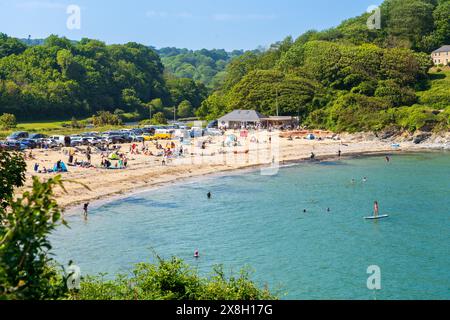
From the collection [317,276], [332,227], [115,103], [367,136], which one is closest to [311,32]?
[115,103]

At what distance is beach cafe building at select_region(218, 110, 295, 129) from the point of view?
9231cm

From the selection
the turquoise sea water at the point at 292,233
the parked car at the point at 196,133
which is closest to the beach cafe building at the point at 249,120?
the parked car at the point at 196,133

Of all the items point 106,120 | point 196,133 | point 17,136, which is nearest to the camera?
point 17,136

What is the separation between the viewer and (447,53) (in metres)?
107

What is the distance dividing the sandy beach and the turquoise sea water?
2930mm

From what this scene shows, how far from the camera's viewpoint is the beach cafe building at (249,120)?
92312 mm

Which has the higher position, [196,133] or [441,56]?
[441,56]

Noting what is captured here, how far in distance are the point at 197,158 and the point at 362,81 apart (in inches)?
1712

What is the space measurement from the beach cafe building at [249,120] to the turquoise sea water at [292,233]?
3789cm

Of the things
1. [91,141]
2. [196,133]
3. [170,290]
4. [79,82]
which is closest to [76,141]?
[91,141]

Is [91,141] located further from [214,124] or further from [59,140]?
[214,124]

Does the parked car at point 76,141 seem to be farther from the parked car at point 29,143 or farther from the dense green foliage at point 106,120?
the dense green foliage at point 106,120

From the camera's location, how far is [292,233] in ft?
117

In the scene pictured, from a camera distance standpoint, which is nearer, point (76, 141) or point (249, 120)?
point (76, 141)
